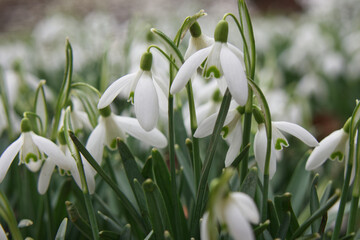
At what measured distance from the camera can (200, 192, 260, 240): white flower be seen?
0.62 m

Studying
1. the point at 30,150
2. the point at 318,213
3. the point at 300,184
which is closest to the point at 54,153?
the point at 30,150

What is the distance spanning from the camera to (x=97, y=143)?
1.01 metres

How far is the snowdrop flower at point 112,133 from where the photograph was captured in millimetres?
1014

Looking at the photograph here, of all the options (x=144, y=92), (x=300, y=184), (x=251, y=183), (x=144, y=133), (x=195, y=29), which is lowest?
(x=300, y=184)

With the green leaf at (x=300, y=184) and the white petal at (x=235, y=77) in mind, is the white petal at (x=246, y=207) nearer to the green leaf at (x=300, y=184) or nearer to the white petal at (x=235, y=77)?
the white petal at (x=235, y=77)

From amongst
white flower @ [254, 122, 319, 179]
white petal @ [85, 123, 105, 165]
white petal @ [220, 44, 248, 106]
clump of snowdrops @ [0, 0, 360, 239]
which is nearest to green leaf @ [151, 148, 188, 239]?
clump of snowdrops @ [0, 0, 360, 239]

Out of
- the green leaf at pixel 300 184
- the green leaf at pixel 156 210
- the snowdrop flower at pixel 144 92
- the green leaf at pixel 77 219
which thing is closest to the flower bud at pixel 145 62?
the snowdrop flower at pixel 144 92

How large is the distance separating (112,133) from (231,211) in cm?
47

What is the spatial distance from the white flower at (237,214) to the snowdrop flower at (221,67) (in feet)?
0.61

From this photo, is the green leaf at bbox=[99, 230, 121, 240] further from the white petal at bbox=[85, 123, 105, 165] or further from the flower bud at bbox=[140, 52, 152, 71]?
the flower bud at bbox=[140, 52, 152, 71]

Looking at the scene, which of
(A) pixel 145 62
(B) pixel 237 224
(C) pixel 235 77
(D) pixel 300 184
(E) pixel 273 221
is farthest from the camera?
(D) pixel 300 184

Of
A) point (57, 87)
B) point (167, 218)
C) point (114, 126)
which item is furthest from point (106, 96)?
point (57, 87)

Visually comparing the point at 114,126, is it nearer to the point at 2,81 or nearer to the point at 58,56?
the point at 2,81

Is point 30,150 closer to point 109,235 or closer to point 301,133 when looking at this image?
point 109,235
